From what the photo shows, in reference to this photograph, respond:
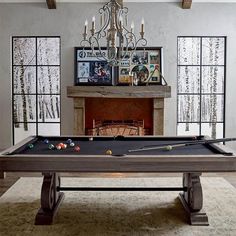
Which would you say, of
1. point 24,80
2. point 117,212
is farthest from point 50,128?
point 117,212

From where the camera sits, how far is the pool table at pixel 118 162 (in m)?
2.96

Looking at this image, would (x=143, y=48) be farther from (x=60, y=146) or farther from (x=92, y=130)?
(x=60, y=146)

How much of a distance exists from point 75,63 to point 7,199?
333cm

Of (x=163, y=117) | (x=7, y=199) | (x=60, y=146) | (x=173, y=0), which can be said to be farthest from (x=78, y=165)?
(x=173, y=0)

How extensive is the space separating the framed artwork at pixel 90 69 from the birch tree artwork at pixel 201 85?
130 centimetres

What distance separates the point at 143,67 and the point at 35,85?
6.30 ft

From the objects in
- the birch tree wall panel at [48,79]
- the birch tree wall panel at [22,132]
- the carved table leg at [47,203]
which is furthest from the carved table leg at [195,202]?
the birch tree wall panel at [22,132]

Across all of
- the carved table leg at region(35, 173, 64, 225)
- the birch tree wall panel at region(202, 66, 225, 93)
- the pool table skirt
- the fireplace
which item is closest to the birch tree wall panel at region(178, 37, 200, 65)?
the birch tree wall panel at region(202, 66, 225, 93)

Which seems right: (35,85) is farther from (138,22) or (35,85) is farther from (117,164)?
(117,164)

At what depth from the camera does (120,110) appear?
7195mm

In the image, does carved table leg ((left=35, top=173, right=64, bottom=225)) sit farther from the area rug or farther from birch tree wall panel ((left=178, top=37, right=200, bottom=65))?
birch tree wall panel ((left=178, top=37, right=200, bottom=65))

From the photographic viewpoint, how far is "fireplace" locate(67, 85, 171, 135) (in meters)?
6.61

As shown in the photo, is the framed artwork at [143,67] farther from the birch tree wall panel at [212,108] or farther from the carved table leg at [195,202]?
the carved table leg at [195,202]

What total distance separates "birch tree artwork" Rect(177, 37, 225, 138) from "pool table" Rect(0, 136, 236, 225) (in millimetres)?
3428
